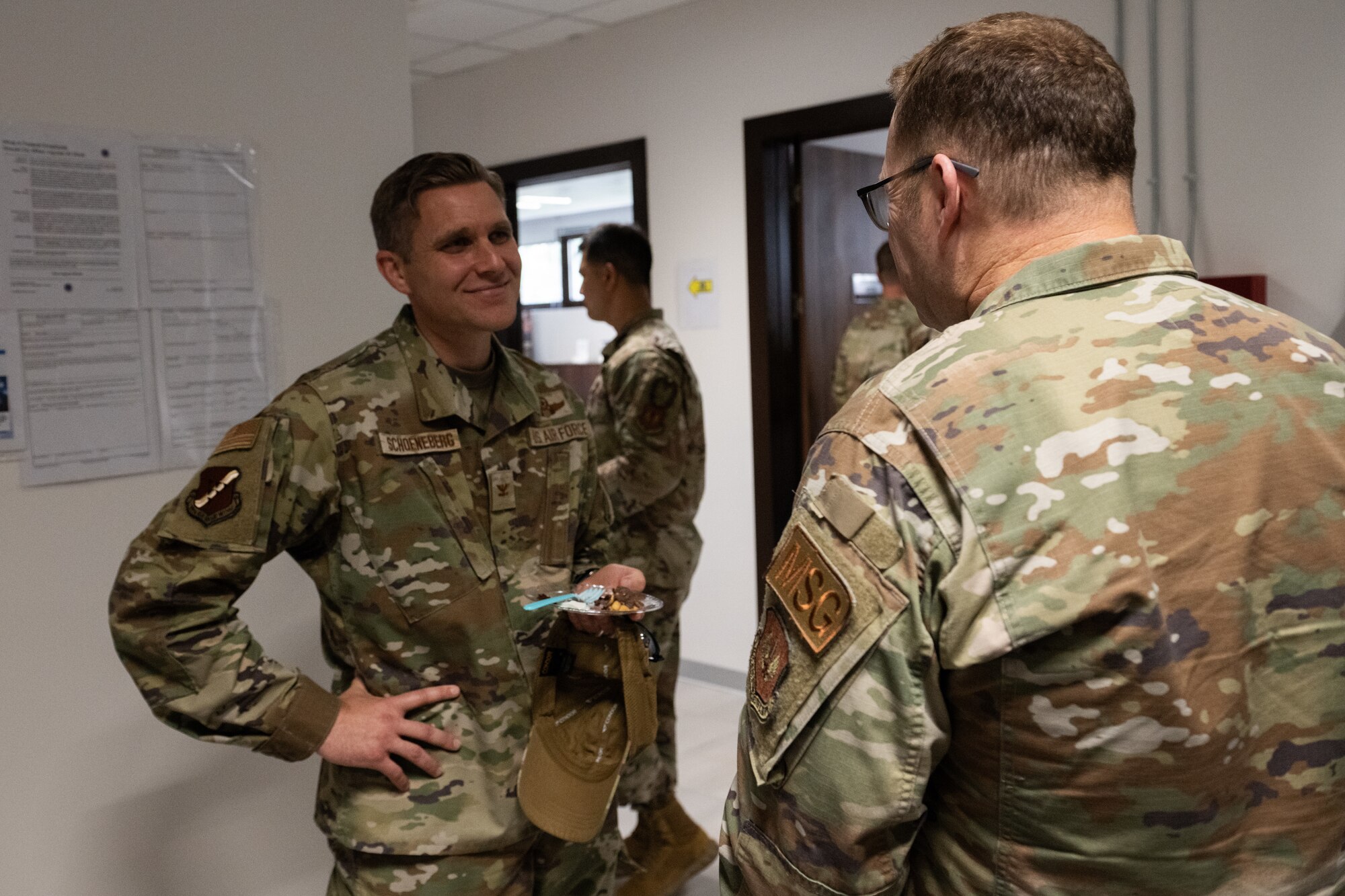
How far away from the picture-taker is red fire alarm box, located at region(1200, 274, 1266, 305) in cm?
297

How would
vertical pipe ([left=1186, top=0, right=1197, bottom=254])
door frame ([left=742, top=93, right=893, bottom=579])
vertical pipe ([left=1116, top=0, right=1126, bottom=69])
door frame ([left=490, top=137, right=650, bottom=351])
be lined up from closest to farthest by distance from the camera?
vertical pipe ([left=1186, top=0, right=1197, bottom=254])
vertical pipe ([left=1116, top=0, right=1126, bottom=69])
door frame ([left=742, top=93, right=893, bottom=579])
door frame ([left=490, top=137, right=650, bottom=351])

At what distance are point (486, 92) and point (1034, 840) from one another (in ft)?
16.5

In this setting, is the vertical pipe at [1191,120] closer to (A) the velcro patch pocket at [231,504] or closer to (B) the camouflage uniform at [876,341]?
(B) the camouflage uniform at [876,341]

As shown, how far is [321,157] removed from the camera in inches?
87.8

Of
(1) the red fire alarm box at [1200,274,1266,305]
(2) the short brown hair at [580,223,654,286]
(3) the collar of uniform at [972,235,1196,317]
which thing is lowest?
(3) the collar of uniform at [972,235,1196,317]

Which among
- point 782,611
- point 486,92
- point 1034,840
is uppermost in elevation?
point 486,92

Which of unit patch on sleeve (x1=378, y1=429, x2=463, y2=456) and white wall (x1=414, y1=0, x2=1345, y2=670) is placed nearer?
unit patch on sleeve (x1=378, y1=429, x2=463, y2=456)

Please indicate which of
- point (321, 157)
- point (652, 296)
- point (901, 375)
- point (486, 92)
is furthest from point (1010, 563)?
point (486, 92)

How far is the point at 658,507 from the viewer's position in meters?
3.00

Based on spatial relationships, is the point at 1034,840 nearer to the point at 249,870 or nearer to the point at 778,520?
the point at 249,870

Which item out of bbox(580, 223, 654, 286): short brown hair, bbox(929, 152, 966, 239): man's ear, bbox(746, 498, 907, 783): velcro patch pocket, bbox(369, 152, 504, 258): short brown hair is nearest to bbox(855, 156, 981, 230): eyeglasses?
bbox(929, 152, 966, 239): man's ear

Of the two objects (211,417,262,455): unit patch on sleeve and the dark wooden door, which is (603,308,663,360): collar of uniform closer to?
the dark wooden door

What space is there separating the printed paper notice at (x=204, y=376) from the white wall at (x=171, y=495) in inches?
2.4

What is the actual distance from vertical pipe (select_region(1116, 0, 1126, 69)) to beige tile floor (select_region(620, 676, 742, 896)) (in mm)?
2528
